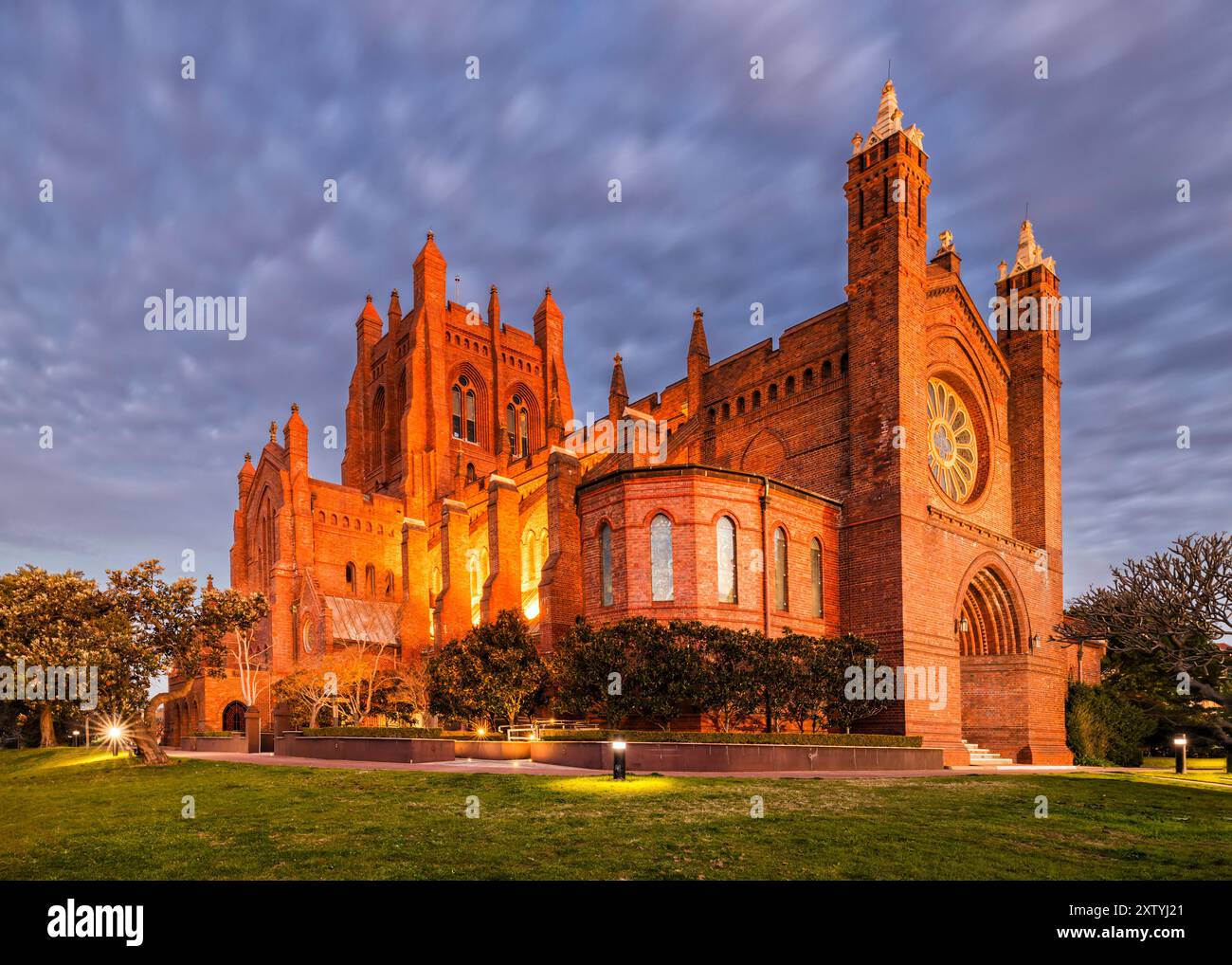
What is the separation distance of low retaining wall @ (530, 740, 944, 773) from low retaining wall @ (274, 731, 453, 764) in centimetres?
348

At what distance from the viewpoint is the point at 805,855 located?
8555 millimetres

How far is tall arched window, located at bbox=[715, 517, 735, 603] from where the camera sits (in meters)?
25.0

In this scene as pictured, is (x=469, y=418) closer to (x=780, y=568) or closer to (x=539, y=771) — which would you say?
(x=780, y=568)

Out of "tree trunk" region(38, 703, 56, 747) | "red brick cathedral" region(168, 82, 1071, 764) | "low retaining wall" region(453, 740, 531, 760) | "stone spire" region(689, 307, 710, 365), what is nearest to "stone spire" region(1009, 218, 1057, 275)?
"red brick cathedral" region(168, 82, 1071, 764)

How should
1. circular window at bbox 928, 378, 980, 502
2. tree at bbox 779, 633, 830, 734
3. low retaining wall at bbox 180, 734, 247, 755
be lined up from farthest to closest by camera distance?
1. low retaining wall at bbox 180, 734, 247, 755
2. circular window at bbox 928, 378, 980, 502
3. tree at bbox 779, 633, 830, 734

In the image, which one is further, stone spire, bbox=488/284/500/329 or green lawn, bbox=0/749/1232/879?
stone spire, bbox=488/284/500/329

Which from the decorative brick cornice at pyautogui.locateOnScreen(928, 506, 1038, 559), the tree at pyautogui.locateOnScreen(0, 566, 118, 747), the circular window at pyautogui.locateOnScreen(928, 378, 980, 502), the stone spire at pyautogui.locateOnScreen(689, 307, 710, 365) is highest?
the stone spire at pyautogui.locateOnScreen(689, 307, 710, 365)

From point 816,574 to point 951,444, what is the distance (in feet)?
30.4

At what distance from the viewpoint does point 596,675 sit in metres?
22.4

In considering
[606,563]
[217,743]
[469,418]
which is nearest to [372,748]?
[606,563]

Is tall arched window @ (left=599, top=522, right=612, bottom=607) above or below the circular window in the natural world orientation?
below

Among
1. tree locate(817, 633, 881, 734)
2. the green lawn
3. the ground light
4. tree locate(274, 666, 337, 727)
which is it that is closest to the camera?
the green lawn

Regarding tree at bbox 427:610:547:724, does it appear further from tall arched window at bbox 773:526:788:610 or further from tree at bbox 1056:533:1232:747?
tree at bbox 1056:533:1232:747
